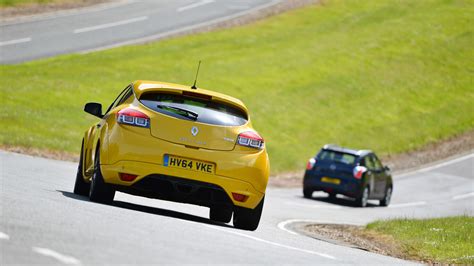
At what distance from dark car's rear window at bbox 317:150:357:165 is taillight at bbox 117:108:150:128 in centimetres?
1682

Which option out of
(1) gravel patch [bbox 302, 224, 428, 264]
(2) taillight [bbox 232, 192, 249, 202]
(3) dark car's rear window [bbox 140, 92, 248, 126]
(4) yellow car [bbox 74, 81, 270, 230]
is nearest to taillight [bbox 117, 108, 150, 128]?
(4) yellow car [bbox 74, 81, 270, 230]

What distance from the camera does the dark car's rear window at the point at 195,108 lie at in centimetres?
1434

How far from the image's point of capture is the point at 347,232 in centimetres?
1945

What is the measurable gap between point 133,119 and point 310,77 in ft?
127

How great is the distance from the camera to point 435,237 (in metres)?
17.7

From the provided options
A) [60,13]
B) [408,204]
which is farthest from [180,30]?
[408,204]

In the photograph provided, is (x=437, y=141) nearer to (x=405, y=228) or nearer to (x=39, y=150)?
(x=39, y=150)

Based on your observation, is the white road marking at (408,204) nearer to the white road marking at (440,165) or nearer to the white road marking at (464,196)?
the white road marking at (464,196)

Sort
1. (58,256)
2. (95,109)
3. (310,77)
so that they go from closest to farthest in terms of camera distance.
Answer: (58,256), (95,109), (310,77)

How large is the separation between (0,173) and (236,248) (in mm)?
6880

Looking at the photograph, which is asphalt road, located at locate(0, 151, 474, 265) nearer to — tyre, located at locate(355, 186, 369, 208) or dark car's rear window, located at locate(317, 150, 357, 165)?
tyre, located at locate(355, 186, 369, 208)

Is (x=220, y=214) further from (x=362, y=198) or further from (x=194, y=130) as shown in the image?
(x=362, y=198)

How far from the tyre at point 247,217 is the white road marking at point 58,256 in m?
Answer: 5.71

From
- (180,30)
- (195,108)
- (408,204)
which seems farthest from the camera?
(180,30)
